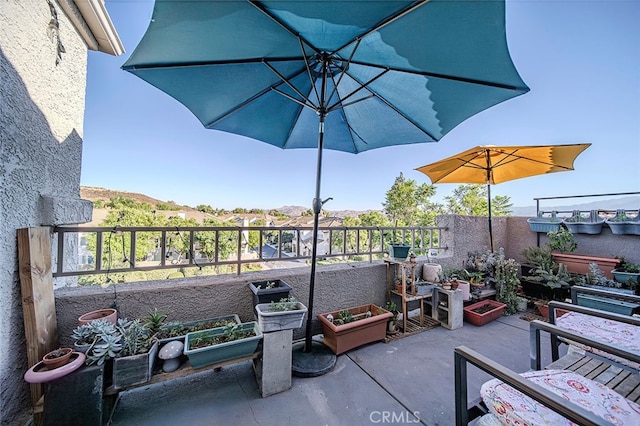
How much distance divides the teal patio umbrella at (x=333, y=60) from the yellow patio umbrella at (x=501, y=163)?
1625mm

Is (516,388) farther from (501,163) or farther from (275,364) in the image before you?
(501,163)

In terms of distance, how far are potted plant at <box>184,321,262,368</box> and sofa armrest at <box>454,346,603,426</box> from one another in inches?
56.2

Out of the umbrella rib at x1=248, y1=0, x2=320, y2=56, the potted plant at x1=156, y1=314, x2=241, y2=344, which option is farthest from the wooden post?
the umbrella rib at x1=248, y1=0, x2=320, y2=56

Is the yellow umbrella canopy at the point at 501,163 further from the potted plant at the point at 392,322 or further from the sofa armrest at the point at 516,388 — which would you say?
the sofa armrest at the point at 516,388

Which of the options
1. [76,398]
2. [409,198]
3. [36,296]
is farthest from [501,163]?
[409,198]

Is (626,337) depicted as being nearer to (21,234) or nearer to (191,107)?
(191,107)

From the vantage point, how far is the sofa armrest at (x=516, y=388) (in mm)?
754

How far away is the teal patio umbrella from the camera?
1353 mm

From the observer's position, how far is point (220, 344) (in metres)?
1.77

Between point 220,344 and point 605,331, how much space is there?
10.2ft

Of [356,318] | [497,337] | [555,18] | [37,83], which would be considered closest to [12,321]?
[37,83]

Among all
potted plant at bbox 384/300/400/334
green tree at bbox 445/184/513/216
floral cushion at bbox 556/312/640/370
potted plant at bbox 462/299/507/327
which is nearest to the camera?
floral cushion at bbox 556/312/640/370

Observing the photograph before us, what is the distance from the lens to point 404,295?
3.01 m

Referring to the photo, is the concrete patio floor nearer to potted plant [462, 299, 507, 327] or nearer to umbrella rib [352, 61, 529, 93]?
potted plant [462, 299, 507, 327]
